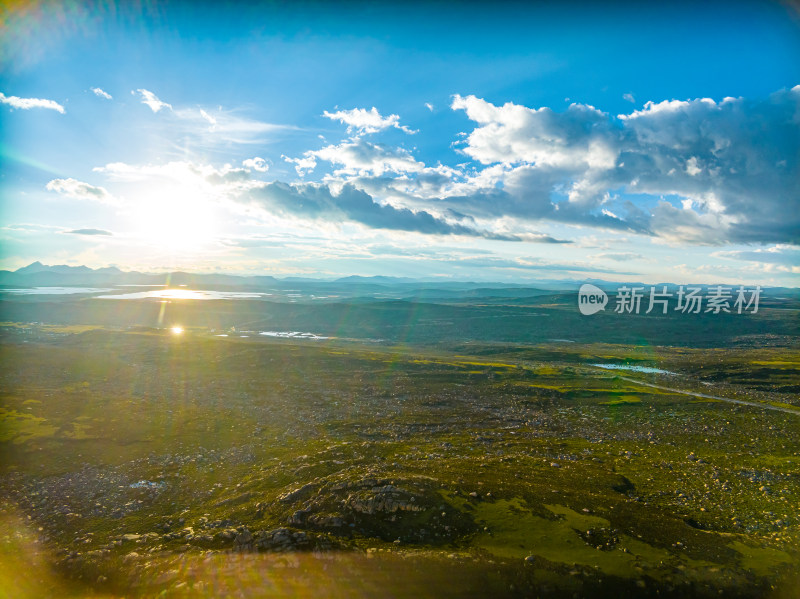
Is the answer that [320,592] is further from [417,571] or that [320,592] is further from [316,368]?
[316,368]

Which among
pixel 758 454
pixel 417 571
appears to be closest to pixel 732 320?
pixel 758 454

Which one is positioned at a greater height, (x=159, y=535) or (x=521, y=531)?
(x=521, y=531)

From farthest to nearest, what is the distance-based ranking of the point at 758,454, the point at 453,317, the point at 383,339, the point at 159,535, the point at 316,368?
the point at 453,317 → the point at 383,339 → the point at 316,368 → the point at 758,454 → the point at 159,535

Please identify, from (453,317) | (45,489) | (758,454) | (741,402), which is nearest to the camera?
(45,489)

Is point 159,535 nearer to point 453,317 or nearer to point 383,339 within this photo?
point 383,339

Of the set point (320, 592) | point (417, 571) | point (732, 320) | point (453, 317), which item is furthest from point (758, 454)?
point (732, 320)

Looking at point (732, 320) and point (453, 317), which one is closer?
point (732, 320)
